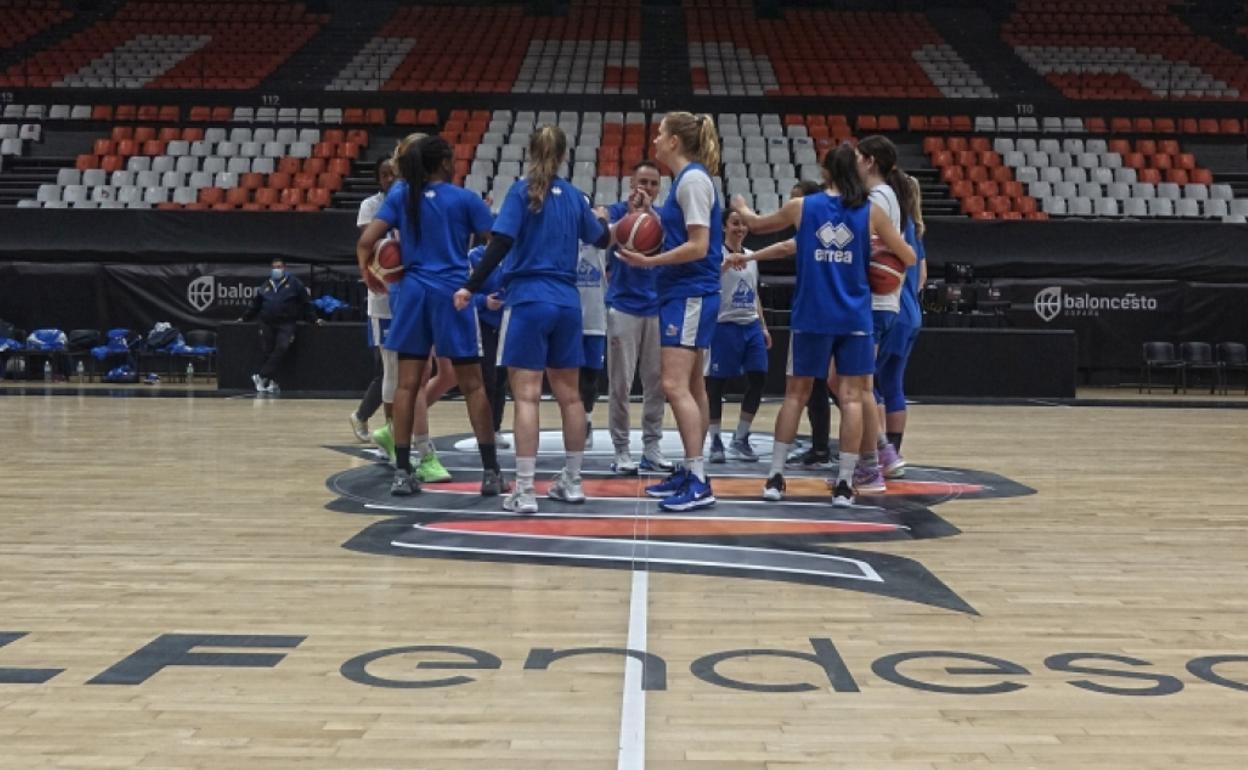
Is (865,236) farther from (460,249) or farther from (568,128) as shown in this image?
(568,128)

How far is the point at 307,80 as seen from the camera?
921 inches

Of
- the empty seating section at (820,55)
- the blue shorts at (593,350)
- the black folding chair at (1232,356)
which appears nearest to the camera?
the blue shorts at (593,350)

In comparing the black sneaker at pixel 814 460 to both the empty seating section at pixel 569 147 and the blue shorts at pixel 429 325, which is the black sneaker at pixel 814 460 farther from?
the empty seating section at pixel 569 147

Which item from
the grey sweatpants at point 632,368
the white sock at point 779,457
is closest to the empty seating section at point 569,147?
the grey sweatpants at point 632,368

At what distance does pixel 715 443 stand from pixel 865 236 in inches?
89.6

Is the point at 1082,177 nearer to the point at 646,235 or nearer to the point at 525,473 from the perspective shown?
the point at 646,235

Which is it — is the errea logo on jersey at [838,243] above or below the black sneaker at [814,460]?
above

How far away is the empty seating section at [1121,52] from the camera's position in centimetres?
2350

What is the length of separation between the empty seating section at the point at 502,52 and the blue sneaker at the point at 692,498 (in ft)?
56.5

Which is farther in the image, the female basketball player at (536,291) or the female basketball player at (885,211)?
the female basketball player at (885,211)

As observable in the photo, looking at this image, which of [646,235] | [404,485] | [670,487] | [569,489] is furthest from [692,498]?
[404,485]

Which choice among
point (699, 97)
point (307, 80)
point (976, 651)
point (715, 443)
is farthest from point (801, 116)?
point (976, 651)

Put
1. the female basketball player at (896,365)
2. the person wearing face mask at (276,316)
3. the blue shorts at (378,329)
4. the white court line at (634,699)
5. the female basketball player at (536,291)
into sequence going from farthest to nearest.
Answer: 1. the person wearing face mask at (276,316)
2. the blue shorts at (378,329)
3. the female basketball player at (896,365)
4. the female basketball player at (536,291)
5. the white court line at (634,699)

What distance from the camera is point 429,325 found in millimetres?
5805
